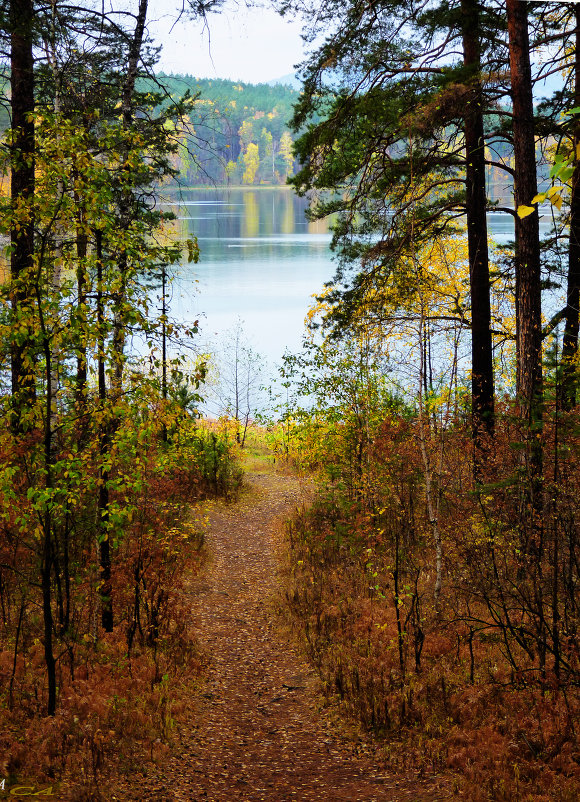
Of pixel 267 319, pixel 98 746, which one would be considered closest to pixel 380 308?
pixel 98 746

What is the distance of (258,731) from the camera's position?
599 cm

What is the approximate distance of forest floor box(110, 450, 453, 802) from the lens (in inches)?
190

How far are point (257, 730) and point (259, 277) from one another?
2183 inches

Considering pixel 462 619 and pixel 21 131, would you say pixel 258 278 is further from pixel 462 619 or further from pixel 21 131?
pixel 462 619

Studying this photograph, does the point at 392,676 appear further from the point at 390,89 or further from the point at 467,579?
the point at 390,89

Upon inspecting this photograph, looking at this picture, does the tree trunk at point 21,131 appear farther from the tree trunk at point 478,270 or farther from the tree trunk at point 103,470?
the tree trunk at point 478,270

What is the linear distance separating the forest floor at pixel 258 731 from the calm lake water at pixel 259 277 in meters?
14.2

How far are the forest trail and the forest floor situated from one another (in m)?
0.01

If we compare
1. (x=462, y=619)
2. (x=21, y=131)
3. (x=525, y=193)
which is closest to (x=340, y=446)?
(x=525, y=193)

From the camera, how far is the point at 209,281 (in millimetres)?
57312

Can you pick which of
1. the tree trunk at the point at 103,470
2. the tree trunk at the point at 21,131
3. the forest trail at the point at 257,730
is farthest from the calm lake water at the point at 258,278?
the tree trunk at the point at 103,470

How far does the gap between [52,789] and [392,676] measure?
3.35 metres

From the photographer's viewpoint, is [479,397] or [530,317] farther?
[479,397]

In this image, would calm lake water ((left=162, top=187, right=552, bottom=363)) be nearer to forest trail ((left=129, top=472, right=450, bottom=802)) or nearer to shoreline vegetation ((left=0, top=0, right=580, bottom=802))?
shoreline vegetation ((left=0, top=0, right=580, bottom=802))
